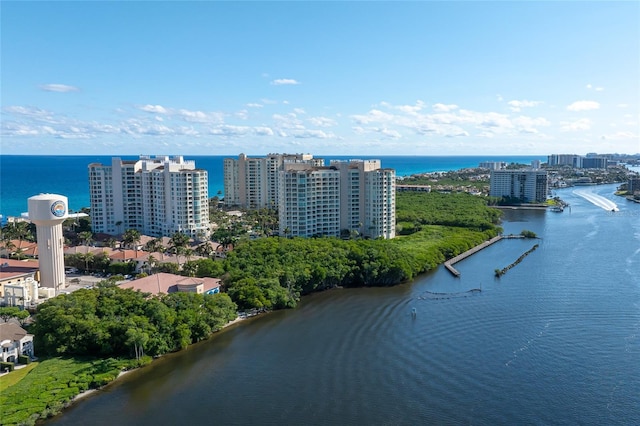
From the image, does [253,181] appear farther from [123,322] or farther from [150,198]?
[123,322]

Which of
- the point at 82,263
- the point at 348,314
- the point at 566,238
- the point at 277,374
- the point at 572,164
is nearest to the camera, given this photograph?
the point at 277,374

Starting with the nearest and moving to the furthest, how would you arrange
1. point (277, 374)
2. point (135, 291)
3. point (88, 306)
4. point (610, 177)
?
1. point (277, 374)
2. point (88, 306)
3. point (135, 291)
4. point (610, 177)

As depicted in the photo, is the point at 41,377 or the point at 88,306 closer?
the point at 41,377

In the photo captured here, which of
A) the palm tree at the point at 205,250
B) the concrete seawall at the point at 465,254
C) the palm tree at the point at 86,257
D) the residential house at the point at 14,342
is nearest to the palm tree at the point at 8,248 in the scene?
the palm tree at the point at 86,257

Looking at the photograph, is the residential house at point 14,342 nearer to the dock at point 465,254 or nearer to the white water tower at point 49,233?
the white water tower at point 49,233

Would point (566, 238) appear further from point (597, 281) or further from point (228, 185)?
point (228, 185)

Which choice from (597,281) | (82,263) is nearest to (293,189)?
(82,263)
